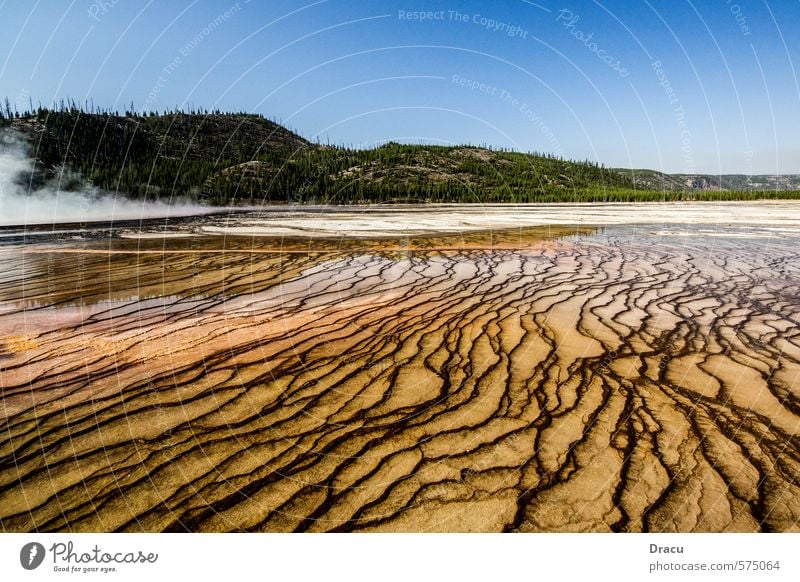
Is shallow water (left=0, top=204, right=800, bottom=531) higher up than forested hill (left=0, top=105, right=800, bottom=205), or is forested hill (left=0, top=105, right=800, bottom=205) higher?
forested hill (left=0, top=105, right=800, bottom=205)

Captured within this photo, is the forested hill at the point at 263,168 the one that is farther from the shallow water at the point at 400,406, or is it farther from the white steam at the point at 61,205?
the shallow water at the point at 400,406

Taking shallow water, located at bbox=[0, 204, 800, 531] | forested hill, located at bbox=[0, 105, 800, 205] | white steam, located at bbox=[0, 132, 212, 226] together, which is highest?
forested hill, located at bbox=[0, 105, 800, 205]

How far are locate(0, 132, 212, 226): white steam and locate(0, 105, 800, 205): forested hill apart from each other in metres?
2.51

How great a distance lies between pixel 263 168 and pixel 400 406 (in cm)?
7112

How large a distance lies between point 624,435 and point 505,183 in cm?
7176

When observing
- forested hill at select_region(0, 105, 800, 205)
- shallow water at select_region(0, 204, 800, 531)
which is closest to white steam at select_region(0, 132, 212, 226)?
forested hill at select_region(0, 105, 800, 205)

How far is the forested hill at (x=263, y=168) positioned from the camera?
52.1 metres

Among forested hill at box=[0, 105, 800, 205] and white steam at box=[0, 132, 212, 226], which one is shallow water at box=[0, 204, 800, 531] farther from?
forested hill at box=[0, 105, 800, 205]

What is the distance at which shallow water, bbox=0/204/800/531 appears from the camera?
8.26 ft

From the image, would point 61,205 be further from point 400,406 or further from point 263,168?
point 400,406

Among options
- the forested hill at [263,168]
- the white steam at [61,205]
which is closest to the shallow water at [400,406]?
the white steam at [61,205]

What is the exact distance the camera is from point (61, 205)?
110ft

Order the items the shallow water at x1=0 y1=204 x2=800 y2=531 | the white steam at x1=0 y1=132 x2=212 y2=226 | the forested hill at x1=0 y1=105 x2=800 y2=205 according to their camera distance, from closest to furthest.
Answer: the shallow water at x1=0 y1=204 x2=800 y2=531, the white steam at x1=0 y1=132 x2=212 y2=226, the forested hill at x1=0 y1=105 x2=800 y2=205

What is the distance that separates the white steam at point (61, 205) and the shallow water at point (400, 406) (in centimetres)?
2283
